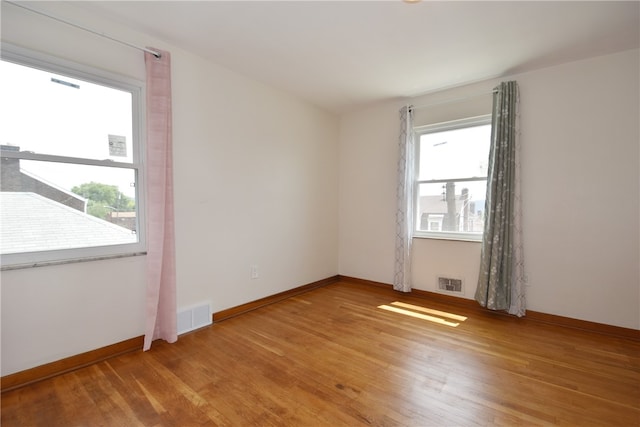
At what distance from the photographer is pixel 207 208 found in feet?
8.91

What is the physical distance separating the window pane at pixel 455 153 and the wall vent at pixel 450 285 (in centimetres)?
126

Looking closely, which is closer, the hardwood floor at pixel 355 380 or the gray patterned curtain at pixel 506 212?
the hardwood floor at pixel 355 380

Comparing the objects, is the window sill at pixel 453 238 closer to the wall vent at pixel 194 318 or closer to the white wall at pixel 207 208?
the white wall at pixel 207 208

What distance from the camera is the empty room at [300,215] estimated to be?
1.73 meters

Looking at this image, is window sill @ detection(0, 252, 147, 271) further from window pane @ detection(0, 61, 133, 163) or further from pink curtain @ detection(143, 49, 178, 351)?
window pane @ detection(0, 61, 133, 163)

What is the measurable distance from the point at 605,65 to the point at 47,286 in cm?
486

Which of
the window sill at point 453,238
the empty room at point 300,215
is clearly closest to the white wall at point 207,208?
the empty room at point 300,215

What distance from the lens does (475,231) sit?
3.26 metres

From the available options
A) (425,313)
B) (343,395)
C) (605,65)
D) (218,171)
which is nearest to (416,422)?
(343,395)

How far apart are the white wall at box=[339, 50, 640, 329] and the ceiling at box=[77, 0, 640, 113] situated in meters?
0.25

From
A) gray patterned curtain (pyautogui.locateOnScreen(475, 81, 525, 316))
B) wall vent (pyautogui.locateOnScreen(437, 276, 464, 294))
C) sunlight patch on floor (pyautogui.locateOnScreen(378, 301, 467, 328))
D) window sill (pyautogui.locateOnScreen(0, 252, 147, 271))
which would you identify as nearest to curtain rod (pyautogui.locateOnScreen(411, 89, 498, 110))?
gray patterned curtain (pyautogui.locateOnScreen(475, 81, 525, 316))

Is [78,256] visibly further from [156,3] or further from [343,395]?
[343,395]

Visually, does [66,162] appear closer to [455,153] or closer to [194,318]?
[194,318]

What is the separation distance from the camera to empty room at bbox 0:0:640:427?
1.73m
